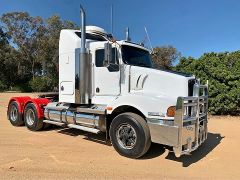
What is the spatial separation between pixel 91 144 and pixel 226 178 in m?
3.79

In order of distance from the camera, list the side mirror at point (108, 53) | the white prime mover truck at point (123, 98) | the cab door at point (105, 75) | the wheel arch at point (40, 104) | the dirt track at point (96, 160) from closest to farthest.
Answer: the dirt track at point (96, 160), the white prime mover truck at point (123, 98), the side mirror at point (108, 53), the cab door at point (105, 75), the wheel arch at point (40, 104)

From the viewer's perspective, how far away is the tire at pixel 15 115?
430 inches

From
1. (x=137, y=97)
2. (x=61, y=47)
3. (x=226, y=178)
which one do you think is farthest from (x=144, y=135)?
(x=61, y=47)

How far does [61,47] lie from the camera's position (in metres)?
9.19

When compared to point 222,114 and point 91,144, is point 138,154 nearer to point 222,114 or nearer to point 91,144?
point 91,144

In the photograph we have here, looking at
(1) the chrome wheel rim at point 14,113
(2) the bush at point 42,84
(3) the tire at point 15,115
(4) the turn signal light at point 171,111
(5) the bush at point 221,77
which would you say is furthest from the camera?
(2) the bush at point 42,84

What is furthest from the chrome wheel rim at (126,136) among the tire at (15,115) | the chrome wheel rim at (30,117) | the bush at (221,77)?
the bush at (221,77)

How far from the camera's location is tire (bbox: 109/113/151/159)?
22.4 ft

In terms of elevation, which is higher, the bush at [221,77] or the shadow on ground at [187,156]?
the bush at [221,77]

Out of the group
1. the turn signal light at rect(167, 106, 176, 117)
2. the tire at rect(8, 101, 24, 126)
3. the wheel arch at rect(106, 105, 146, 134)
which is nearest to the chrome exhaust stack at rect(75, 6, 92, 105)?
the wheel arch at rect(106, 105, 146, 134)

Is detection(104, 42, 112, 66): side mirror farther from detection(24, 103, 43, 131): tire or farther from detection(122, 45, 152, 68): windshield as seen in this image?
detection(24, 103, 43, 131): tire

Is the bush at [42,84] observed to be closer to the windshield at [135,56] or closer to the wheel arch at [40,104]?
the wheel arch at [40,104]

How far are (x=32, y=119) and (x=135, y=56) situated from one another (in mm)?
4430

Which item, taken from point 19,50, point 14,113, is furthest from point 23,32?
point 14,113
